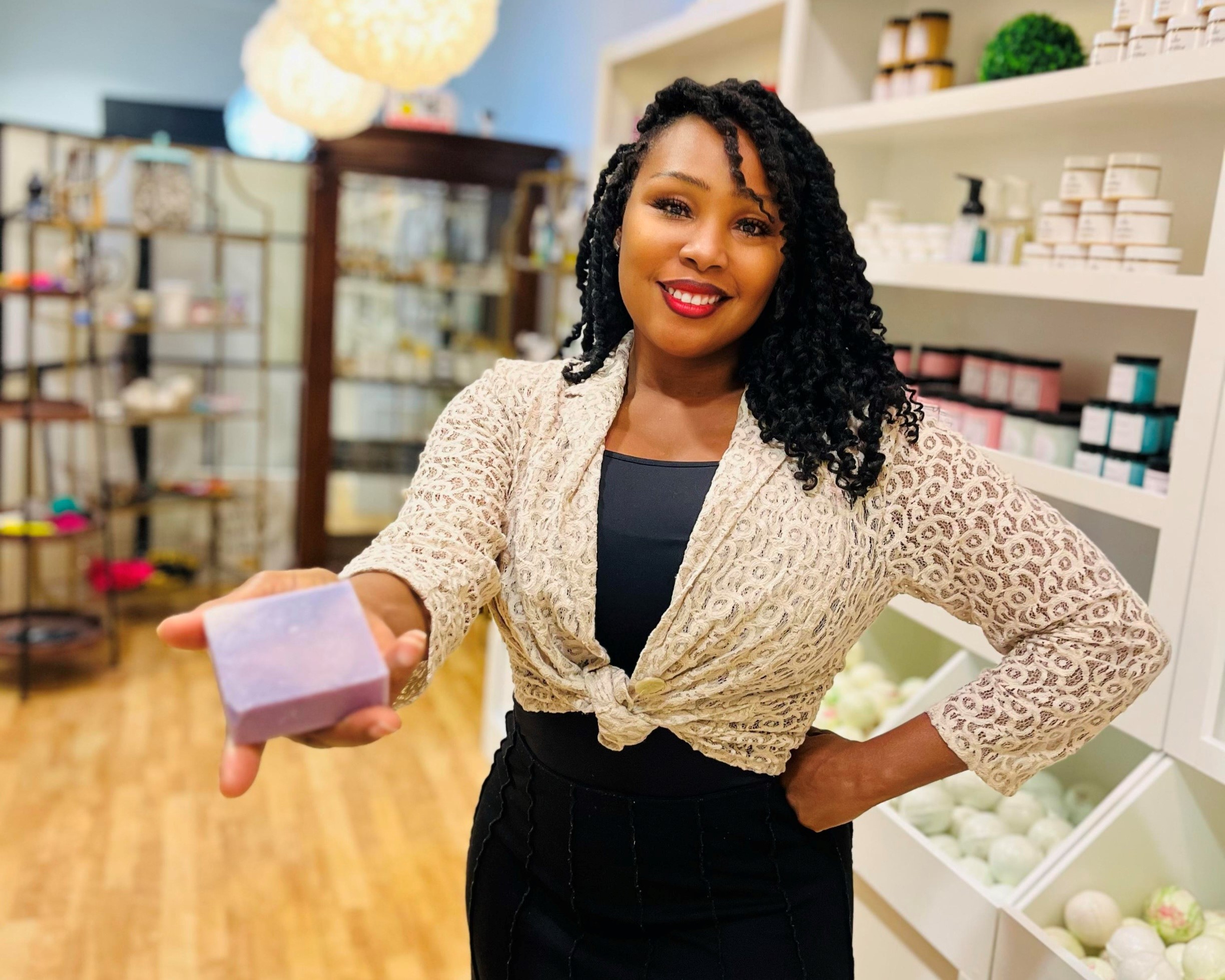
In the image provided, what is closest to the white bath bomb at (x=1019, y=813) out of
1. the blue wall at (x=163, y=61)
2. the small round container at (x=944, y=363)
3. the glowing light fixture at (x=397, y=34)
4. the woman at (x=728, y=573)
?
the woman at (x=728, y=573)

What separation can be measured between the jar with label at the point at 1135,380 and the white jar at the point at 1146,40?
0.44 m

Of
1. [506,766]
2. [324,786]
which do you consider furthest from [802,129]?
[324,786]

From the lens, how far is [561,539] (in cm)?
115

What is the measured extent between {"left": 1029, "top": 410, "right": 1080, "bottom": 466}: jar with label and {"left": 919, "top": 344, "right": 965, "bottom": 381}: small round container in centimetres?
35

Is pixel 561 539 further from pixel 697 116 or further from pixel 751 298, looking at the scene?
pixel 697 116

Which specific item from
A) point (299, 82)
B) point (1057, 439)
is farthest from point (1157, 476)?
point (299, 82)

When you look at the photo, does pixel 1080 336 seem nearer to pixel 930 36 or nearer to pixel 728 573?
pixel 930 36

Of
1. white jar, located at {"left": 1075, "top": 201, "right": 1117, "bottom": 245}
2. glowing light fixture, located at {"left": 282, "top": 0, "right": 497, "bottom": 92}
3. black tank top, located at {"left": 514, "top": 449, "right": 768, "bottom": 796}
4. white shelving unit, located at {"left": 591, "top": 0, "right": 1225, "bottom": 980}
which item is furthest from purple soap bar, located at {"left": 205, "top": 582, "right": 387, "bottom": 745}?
glowing light fixture, located at {"left": 282, "top": 0, "right": 497, "bottom": 92}

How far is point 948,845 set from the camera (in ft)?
6.32

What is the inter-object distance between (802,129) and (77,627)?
152 inches

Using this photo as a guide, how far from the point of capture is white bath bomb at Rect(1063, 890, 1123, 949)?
1625 millimetres

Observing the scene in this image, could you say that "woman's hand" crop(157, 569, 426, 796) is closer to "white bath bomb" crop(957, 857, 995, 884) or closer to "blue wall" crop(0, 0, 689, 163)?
"white bath bomb" crop(957, 857, 995, 884)

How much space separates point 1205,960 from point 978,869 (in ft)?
1.21

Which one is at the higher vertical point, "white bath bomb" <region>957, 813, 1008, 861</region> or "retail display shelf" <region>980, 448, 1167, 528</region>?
"retail display shelf" <region>980, 448, 1167, 528</region>
